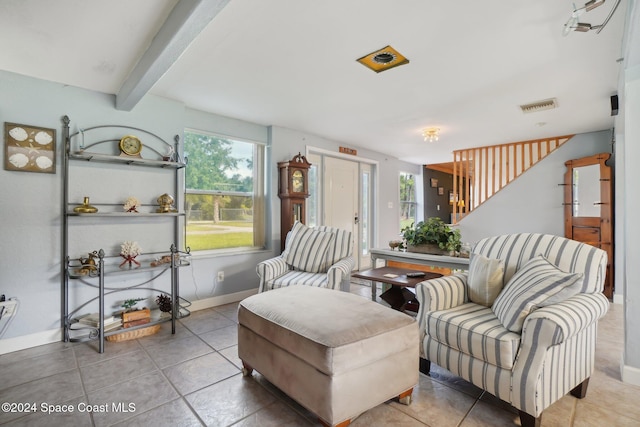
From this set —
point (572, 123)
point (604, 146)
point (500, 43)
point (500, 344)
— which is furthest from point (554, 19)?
point (604, 146)

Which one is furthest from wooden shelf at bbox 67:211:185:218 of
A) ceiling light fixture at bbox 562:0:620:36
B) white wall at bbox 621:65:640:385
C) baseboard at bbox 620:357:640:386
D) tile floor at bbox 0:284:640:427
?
baseboard at bbox 620:357:640:386

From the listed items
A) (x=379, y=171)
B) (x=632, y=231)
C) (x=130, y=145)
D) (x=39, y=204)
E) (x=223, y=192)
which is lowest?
(x=632, y=231)

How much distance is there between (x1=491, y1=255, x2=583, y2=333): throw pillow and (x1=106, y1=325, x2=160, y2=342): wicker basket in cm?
275

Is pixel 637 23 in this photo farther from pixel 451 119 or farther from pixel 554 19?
pixel 451 119

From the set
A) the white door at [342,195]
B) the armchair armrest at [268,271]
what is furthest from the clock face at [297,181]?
the armchair armrest at [268,271]

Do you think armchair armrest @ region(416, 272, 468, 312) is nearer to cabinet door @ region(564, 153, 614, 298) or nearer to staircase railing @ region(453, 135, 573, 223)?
cabinet door @ region(564, 153, 614, 298)

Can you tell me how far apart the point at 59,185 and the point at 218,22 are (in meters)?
1.97

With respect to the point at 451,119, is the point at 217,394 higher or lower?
lower

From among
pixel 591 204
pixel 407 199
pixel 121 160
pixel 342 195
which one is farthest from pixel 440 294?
pixel 407 199

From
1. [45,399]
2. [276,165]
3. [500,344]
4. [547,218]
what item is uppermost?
[276,165]

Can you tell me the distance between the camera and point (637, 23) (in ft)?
4.80

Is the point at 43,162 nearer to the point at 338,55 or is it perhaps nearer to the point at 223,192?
the point at 223,192

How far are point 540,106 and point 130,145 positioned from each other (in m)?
4.17

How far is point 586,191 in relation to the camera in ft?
14.1
